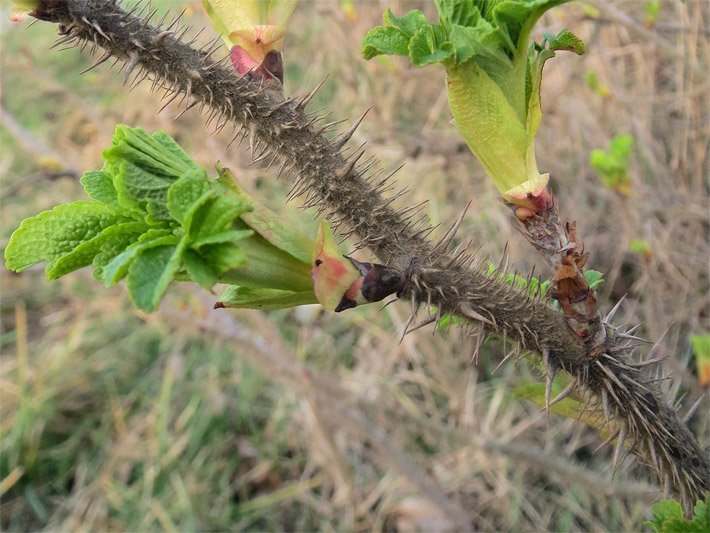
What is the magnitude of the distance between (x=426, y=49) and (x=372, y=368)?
7.96 ft

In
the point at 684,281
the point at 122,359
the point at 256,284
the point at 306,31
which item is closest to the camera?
the point at 256,284

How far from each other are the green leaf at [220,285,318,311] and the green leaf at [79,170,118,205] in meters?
0.14

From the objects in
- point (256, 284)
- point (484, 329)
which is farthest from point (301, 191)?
point (484, 329)

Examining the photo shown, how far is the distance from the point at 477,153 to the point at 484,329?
19 centimetres

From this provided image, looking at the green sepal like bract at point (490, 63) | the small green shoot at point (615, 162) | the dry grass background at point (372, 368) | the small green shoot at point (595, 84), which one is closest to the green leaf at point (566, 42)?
the green sepal like bract at point (490, 63)

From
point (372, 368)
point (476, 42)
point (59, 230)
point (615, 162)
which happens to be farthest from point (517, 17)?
point (372, 368)

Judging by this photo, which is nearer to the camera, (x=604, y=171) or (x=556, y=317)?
(x=556, y=317)

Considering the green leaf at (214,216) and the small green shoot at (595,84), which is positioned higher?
the green leaf at (214,216)

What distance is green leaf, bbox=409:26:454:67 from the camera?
2.02ft

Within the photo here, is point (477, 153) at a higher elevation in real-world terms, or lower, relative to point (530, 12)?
lower

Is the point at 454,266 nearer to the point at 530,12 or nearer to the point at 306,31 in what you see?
the point at 530,12

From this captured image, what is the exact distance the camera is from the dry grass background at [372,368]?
2.17m

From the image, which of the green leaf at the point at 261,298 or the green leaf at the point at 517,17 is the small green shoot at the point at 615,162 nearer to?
the green leaf at the point at 517,17

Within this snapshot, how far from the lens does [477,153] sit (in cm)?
71
